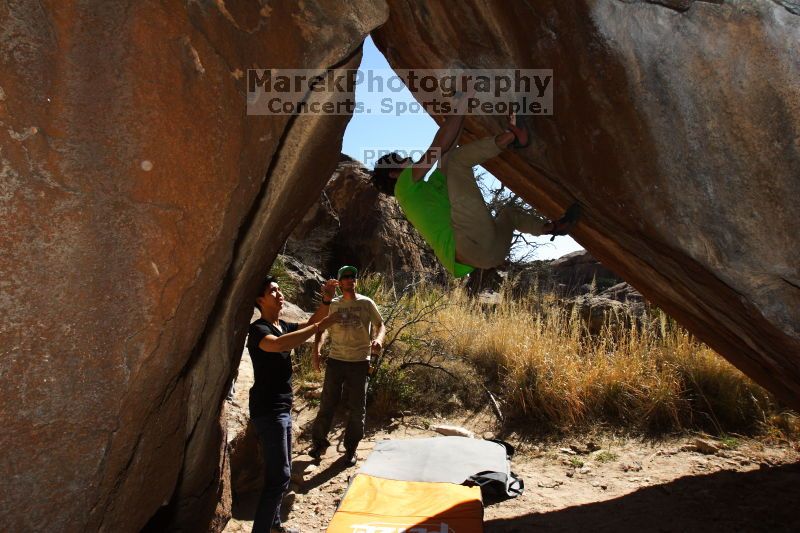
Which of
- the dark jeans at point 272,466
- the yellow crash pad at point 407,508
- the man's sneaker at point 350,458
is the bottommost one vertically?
the man's sneaker at point 350,458

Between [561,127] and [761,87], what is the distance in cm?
95

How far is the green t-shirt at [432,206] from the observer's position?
127 inches

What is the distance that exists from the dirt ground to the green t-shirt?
212 cm

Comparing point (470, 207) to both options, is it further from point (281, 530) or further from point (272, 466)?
point (281, 530)

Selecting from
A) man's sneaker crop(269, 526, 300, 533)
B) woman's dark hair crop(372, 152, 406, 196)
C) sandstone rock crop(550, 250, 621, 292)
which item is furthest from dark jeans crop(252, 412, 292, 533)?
sandstone rock crop(550, 250, 621, 292)

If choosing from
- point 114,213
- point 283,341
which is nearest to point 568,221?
point 283,341

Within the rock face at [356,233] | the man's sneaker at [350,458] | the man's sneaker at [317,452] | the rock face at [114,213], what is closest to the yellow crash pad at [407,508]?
the man's sneaker at [350,458]

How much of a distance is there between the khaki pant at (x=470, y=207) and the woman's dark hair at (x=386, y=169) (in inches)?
15.6

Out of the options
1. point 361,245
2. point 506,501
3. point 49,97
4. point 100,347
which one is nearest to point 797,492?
point 506,501

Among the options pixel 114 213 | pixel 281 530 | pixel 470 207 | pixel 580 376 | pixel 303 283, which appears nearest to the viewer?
pixel 114 213

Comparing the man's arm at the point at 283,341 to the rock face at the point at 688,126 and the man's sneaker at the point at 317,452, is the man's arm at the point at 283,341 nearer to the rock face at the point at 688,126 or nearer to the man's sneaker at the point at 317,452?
the rock face at the point at 688,126

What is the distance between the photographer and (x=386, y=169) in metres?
3.49

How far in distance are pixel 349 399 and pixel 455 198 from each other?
267 cm

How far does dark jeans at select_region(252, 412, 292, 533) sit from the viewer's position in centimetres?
335
